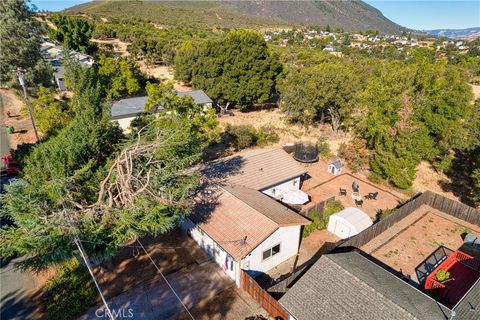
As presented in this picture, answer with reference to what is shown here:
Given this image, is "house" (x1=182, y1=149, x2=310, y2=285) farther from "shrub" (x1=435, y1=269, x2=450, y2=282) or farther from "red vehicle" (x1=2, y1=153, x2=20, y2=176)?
"red vehicle" (x1=2, y1=153, x2=20, y2=176)

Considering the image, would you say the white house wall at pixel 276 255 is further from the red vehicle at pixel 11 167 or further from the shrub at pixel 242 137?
the red vehicle at pixel 11 167

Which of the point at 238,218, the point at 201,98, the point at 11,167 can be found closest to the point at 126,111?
the point at 201,98

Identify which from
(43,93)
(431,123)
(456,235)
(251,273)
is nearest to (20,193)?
(251,273)

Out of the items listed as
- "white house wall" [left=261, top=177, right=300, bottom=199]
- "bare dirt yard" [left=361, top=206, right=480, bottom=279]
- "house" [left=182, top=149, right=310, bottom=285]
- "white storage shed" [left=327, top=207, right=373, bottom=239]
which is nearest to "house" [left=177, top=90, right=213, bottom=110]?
"house" [left=182, top=149, right=310, bottom=285]

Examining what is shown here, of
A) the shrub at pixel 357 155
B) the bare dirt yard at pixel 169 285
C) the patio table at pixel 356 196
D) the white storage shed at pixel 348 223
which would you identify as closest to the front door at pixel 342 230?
the white storage shed at pixel 348 223

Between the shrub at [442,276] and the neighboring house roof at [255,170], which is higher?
the neighboring house roof at [255,170]

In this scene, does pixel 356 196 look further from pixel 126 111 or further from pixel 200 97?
pixel 126 111

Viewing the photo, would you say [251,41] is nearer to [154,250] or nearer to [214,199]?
[214,199]

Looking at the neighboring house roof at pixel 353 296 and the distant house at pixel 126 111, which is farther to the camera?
the distant house at pixel 126 111
